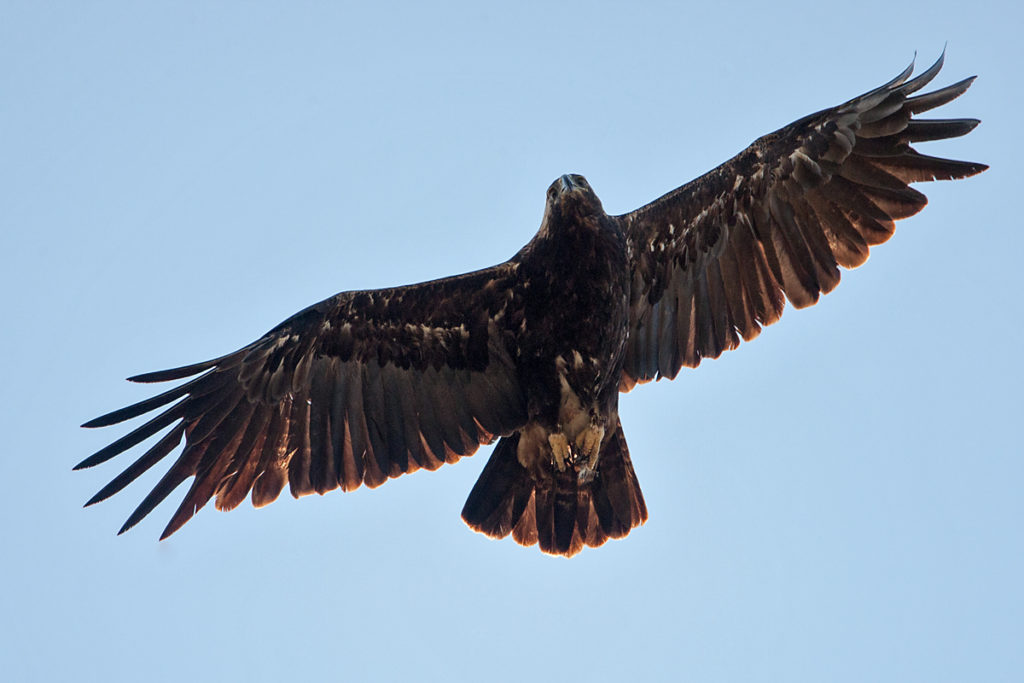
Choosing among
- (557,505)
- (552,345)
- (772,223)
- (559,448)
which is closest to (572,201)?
(552,345)

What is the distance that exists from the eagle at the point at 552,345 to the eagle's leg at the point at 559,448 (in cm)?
1

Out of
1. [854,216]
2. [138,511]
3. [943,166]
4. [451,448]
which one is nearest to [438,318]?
[451,448]

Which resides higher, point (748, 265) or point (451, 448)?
point (748, 265)

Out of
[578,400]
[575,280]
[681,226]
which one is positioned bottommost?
[578,400]

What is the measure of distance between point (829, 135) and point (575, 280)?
216 centimetres

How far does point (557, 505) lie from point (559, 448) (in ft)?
1.83

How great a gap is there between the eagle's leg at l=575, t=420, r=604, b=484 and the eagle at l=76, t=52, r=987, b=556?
0.04 ft

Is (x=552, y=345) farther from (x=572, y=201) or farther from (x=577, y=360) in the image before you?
(x=572, y=201)

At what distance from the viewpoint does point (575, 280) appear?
859 centimetres

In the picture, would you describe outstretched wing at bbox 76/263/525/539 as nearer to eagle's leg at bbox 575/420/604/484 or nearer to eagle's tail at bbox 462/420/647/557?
eagle's tail at bbox 462/420/647/557

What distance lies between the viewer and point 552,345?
8836mm

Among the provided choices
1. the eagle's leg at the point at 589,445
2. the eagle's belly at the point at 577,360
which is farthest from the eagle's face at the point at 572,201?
the eagle's leg at the point at 589,445

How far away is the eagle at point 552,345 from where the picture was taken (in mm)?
8727

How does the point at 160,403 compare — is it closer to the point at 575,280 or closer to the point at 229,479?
the point at 229,479
